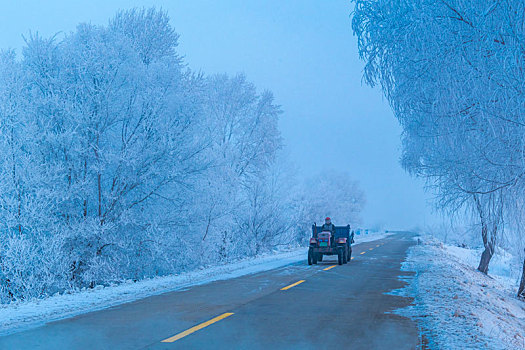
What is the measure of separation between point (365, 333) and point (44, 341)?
4518mm

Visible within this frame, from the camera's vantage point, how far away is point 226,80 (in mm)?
31484

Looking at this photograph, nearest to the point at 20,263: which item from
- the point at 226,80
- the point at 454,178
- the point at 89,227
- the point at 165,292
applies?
the point at 89,227

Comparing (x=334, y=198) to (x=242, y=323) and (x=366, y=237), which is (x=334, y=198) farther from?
(x=242, y=323)

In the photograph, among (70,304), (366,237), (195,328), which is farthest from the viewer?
(366,237)

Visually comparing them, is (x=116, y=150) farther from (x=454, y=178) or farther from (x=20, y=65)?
(x=454, y=178)

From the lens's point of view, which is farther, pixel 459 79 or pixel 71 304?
pixel 71 304

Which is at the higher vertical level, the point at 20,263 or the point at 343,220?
the point at 343,220

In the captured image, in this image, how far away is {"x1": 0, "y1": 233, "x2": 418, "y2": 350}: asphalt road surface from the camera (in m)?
6.52

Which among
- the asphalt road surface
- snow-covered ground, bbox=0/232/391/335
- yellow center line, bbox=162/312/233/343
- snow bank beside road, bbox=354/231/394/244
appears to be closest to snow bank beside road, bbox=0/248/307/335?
snow-covered ground, bbox=0/232/391/335

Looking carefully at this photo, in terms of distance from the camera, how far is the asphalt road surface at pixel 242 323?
6.52m

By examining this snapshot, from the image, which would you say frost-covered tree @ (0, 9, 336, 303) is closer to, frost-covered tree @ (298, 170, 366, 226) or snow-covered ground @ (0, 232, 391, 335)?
snow-covered ground @ (0, 232, 391, 335)

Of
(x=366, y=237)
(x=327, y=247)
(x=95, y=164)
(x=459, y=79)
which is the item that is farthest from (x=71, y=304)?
(x=366, y=237)

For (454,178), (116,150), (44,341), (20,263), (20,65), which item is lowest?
(44,341)

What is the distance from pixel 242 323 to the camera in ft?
26.2
